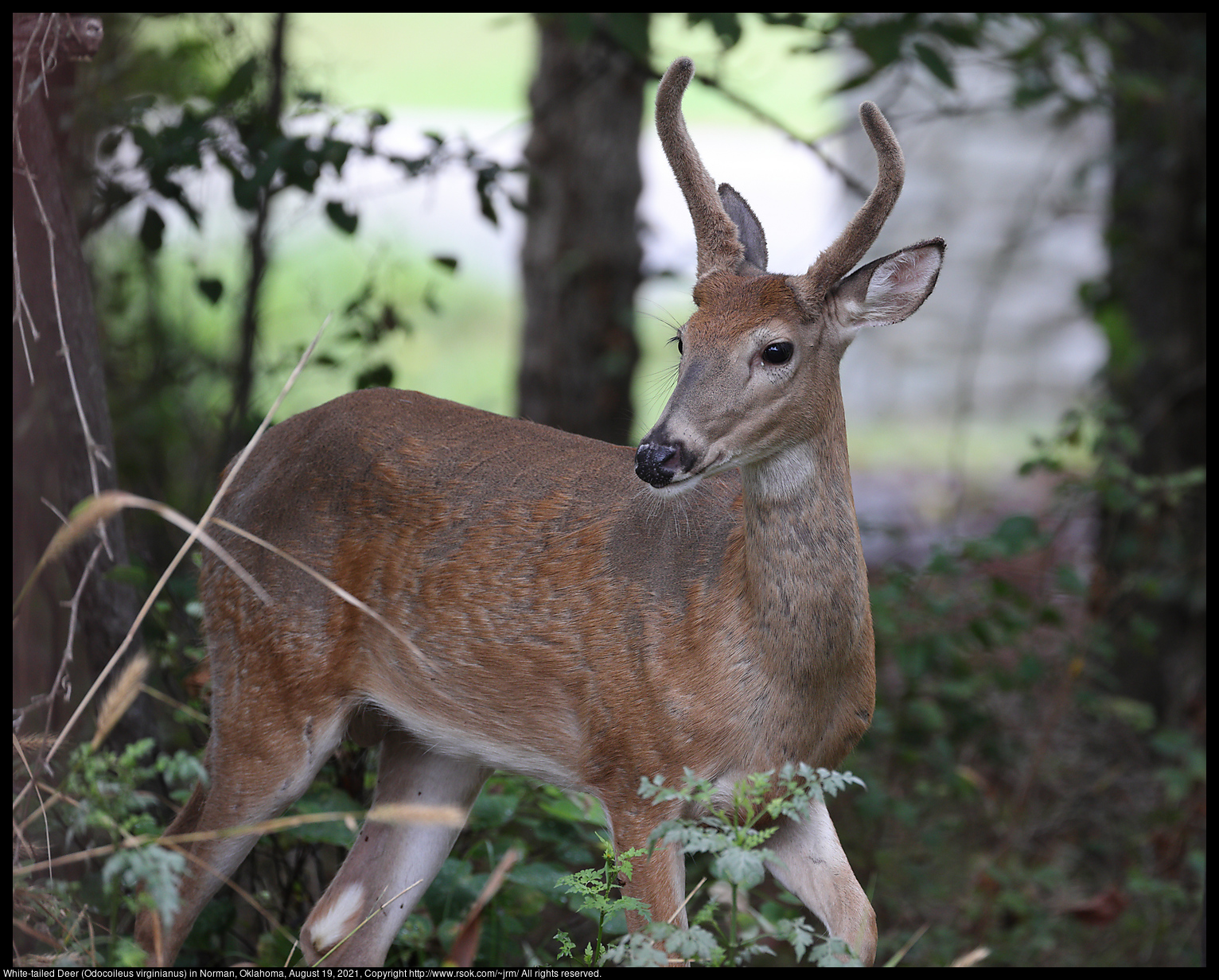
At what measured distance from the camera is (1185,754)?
6293 millimetres

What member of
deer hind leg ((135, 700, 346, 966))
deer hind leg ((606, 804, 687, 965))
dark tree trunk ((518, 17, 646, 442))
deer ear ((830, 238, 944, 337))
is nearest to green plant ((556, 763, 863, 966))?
deer hind leg ((606, 804, 687, 965))

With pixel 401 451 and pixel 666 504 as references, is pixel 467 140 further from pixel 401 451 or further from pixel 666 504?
pixel 666 504

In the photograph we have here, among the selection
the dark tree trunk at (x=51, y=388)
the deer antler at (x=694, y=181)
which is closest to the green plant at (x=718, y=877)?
the deer antler at (x=694, y=181)

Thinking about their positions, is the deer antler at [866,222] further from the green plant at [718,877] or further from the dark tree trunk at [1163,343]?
the dark tree trunk at [1163,343]

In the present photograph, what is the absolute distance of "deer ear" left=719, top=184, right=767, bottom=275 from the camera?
11.5ft

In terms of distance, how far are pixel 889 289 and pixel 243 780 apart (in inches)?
81.9

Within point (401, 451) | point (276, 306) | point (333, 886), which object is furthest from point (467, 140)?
point (276, 306)

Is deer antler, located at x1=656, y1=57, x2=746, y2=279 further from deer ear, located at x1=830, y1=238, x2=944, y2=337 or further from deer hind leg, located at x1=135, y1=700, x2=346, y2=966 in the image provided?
deer hind leg, located at x1=135, y1=700, x2=346, y2=966

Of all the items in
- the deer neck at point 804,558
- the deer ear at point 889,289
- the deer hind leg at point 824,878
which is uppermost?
the deer ear at point 889,289

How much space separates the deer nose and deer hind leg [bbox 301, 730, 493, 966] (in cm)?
130

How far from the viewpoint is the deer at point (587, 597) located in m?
3.13

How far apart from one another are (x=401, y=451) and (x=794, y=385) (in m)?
1.14

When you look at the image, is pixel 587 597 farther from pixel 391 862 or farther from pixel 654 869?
pixel 391 862

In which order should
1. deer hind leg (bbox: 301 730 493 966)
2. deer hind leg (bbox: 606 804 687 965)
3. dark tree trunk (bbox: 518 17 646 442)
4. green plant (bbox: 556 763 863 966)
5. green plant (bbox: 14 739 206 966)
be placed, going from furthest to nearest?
1. dark tree trunk (bbox: 518 17 646 442)
2. deer hind leg (bbox: 301 730 493 966)
3. deer hind leg (bbox: 606 804 687 965)
4. green plant (bbox: 556 763 863 966)
5. green plant (bbox: 14 739 206 966)
